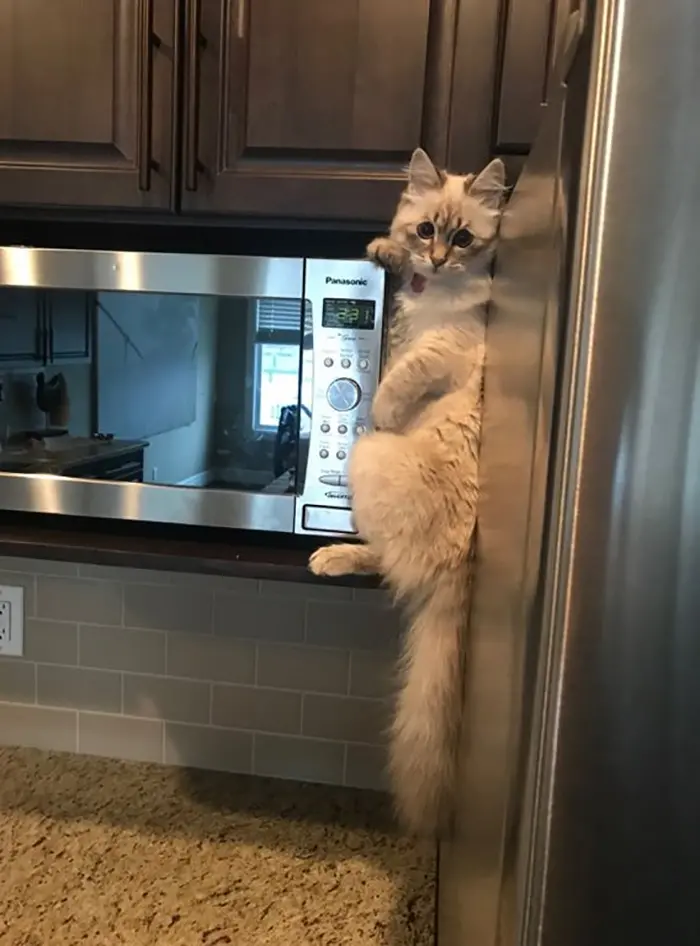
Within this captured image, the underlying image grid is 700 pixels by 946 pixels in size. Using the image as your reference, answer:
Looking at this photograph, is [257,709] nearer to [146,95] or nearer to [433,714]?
[433,714]

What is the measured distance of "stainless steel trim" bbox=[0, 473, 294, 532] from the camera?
1116 millimetres

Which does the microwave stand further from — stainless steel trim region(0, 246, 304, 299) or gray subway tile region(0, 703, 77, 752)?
gray subway tile region(0, 703, 77, 752)

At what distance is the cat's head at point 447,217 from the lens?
988mm

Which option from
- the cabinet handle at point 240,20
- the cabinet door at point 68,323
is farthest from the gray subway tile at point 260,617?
the cabinet handle at point 240,20

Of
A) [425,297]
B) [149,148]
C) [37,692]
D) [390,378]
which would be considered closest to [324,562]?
[390,378]

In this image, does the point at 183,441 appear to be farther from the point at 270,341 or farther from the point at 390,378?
the point at 390,378

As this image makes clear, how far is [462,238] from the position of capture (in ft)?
3.43

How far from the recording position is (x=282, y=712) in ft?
4.64

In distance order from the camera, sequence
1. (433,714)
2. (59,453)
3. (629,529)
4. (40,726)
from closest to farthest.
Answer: (629,529)
(433,714)
(59,453)
(40,726)

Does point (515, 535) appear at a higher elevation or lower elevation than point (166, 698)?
higher

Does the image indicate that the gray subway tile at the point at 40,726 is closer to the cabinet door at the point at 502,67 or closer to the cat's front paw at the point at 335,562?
the cat's front paw at the point at 335,562

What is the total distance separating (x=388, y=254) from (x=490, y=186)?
5.6 inches

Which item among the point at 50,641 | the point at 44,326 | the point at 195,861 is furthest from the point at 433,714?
the point at 50,641

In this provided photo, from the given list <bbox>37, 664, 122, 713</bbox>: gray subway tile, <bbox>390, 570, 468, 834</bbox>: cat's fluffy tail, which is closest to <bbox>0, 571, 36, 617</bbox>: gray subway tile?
<bbox>37, 664, 122, 713</bbox>: gray subway tile
